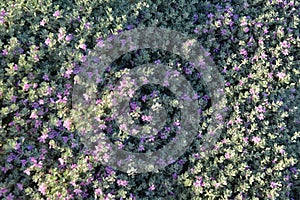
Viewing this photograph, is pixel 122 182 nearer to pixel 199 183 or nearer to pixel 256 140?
pixel 199 183

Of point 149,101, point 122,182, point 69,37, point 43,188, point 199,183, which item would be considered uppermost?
point 69,37

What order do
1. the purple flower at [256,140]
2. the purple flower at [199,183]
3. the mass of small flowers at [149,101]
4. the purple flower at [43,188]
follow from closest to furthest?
the purple flower at [43,188] < the mass of small flowers at [149,101] < the purple flower at [199,183] < the purple flower at [256,140]

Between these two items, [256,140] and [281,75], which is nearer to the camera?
[256,140]

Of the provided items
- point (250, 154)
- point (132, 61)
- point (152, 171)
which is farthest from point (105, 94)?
point (250, 154)

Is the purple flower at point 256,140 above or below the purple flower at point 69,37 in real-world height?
below

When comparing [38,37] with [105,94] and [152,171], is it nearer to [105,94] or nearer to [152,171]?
[105,94]

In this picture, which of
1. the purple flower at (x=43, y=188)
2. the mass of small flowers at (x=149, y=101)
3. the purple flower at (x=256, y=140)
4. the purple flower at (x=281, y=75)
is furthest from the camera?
the purple flower at (x=281, y=75)

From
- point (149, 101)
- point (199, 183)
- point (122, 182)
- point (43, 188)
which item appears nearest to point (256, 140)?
point (199, 183)

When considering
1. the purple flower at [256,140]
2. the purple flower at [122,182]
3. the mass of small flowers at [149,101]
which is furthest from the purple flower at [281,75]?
the purple flower at [122,182]

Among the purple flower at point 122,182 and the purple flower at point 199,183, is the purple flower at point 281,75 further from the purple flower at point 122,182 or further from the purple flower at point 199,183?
the purple flower at point 122,182
